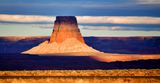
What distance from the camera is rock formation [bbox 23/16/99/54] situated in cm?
16186

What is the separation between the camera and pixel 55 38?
166 meters

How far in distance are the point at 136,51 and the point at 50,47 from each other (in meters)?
27.9

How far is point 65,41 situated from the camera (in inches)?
6442

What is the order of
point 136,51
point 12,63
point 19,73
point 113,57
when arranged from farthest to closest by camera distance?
point 136,51
point 113,57
point 12,63
point 19,73

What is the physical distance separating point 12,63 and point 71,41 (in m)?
35.4

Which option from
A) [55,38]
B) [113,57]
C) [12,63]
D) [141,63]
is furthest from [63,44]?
[141,63]

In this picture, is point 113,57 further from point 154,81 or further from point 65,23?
point 154,81

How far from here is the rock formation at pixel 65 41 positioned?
16186cm

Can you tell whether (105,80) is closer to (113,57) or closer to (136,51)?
(113,57)

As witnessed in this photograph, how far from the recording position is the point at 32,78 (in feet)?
168

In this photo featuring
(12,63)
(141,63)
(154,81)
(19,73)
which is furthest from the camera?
(12,63)

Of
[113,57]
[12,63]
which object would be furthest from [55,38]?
[12,63]

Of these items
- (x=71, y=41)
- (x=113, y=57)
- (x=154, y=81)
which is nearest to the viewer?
(x=154, y=81)

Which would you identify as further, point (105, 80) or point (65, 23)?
point (65, 23)
